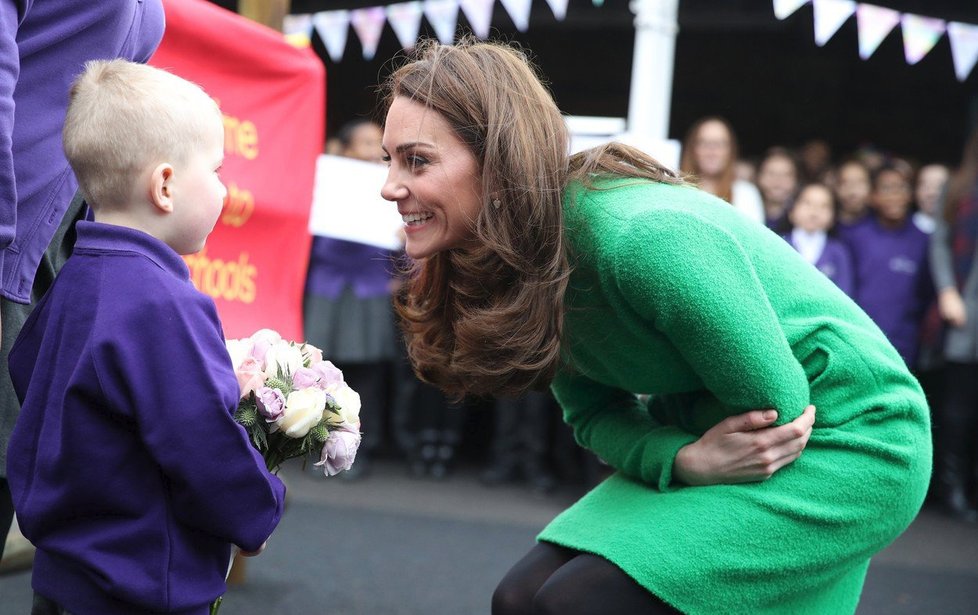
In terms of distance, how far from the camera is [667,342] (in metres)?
2.08

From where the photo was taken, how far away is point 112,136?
1.71 m

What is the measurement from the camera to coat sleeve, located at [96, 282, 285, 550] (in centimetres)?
163

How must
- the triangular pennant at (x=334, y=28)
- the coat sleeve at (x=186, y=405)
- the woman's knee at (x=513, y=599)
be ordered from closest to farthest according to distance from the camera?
the coat sleeve at (x=186, y=405)
the woman's knee at (x=513, y=599)
the triangular pennant at (x=334, y=28)

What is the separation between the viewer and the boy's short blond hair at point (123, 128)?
1716mm

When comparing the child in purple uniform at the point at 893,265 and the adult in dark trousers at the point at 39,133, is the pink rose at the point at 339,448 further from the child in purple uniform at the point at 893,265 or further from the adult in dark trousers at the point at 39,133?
the child in purple uniform at the point at 893,265

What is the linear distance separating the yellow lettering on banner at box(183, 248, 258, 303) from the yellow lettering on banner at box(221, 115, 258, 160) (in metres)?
0.30

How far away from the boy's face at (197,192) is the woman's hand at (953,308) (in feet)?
16.4

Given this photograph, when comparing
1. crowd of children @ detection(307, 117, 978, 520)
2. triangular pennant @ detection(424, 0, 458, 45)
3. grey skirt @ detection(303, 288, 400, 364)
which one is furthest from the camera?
grey skirt @ detection(303, 288, 400, 364)

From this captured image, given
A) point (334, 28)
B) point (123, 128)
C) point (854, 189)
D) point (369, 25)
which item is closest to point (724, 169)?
point (854, 189)

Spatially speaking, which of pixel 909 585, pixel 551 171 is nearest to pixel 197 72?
pixel 551 171

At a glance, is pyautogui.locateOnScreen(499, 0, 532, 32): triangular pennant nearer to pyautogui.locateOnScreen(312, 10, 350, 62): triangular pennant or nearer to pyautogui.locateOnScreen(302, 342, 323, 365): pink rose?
pyautogui.locateOnScreen(312, 10, 350, 62): triangular pennant

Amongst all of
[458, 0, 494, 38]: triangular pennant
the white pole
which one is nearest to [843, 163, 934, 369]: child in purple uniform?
the white pole

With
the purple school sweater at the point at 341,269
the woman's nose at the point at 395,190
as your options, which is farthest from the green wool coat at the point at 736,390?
the purple school sweater at the point at 341,269

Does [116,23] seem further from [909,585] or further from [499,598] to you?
[909,585]
